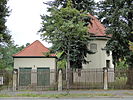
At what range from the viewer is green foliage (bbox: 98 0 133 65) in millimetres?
21234

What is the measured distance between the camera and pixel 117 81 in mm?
22281

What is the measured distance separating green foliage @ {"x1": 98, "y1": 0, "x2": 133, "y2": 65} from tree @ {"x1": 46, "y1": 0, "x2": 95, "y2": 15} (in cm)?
205

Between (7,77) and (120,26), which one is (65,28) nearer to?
(120,26)

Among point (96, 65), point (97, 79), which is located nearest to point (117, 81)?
point (97, 79)

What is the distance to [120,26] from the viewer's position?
21.2m

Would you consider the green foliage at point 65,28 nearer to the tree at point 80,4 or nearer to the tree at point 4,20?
the tree at point 80,4

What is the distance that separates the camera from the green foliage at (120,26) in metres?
21.2

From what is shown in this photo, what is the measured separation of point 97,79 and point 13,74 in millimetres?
8875

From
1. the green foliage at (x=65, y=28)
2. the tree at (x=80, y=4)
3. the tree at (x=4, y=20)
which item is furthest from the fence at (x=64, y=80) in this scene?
the tree at (x=80, y=4)

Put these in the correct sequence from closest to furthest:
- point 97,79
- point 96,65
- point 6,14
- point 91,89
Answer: point 91,89 → point 97,79 → point 6,14 → point 96,65

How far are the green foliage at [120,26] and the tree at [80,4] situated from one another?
205 centimetres

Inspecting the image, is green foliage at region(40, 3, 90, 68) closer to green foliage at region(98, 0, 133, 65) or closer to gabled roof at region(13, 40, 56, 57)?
green foliage at region(98, 0, 133, 65)

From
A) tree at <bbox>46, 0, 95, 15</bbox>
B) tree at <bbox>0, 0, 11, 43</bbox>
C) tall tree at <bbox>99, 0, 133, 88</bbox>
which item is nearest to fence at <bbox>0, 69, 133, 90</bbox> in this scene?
tall tree at <bbox>99, 0, 133, 88</bbox>

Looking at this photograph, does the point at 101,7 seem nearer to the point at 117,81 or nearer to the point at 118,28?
the point at 118,28
